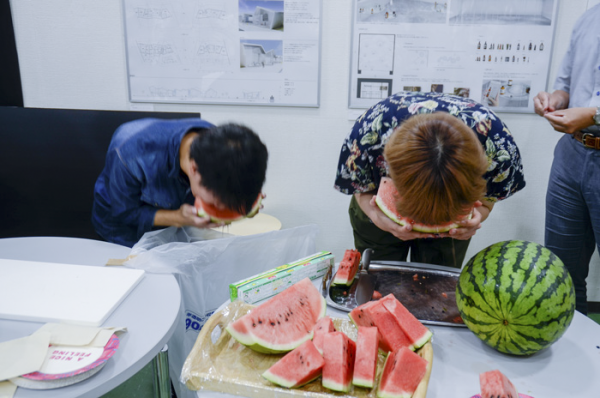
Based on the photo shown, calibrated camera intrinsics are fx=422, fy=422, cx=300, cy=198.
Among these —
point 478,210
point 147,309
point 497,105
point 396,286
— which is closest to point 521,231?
point 497,105

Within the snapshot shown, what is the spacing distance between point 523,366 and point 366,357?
44cm

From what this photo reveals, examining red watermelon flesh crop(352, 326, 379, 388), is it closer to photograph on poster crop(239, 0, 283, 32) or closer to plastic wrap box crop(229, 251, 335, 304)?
plastic wrap box crop(229, 251, 335, 304)

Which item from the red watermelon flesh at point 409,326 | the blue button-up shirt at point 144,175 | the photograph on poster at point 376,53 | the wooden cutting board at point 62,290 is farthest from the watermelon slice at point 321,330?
the photograph on poster at point 376,53

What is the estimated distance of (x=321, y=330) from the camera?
1061 millimetres

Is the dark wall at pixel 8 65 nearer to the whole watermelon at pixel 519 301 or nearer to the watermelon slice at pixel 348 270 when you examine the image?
the watermelon slice at pixel 348 270

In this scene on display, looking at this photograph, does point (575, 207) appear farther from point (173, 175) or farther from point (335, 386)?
point (173, 175)

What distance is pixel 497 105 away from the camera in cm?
270

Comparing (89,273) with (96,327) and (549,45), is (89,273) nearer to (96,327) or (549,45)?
(96,327)

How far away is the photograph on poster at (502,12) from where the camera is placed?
254cm

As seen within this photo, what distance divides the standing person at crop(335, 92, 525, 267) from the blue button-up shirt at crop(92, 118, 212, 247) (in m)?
0.62

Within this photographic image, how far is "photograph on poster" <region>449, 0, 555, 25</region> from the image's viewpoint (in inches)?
100

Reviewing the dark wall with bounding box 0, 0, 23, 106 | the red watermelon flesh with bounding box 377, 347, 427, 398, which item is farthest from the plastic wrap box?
the dark wall with bounding box 0, 0, 23, 106

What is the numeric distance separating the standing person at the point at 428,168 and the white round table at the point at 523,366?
34 centimetres

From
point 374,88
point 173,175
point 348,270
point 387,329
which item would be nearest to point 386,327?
point 387,329
